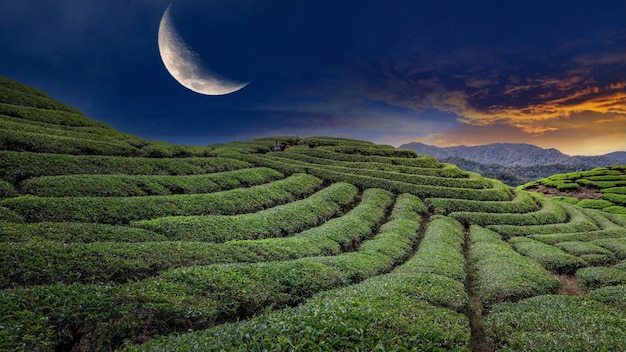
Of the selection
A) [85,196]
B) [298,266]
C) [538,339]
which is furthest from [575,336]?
[85,196]

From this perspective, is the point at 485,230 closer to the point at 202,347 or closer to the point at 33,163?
the point at 202,347

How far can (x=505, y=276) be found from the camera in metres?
17.7

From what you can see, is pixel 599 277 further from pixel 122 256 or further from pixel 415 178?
pixel 122 256

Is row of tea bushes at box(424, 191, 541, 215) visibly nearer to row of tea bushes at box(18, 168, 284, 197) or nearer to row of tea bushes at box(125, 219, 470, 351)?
row of tea bushes at box(18, 168, 284, 197)

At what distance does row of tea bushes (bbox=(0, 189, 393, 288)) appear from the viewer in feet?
33.5

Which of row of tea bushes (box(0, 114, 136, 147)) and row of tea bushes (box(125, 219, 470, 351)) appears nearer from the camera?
row of tea bushes (box(125, 219, 470, 351))

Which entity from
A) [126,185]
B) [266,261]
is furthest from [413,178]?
[126,185]

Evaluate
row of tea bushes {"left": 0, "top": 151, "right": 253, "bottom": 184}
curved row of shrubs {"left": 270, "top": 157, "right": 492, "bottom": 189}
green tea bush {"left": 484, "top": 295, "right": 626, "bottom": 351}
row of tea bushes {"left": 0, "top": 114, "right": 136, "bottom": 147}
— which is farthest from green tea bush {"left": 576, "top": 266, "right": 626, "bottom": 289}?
row of tea bushes {"left": 0, "top": 114, "right": 136, "bottom": 147}

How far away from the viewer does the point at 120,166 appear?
2655 cm

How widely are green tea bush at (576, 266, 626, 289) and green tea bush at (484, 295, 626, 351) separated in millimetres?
5773

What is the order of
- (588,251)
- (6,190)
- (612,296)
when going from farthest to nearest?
(588,251) < (6,190) < (612,296)

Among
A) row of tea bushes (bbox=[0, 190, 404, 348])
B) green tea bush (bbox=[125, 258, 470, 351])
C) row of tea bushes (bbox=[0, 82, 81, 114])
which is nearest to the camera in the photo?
green tea bush (bbox=[125, 258, 470, 351])

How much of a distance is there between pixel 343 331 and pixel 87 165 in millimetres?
25041

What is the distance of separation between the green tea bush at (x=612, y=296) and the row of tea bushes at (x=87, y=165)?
31140 mm
